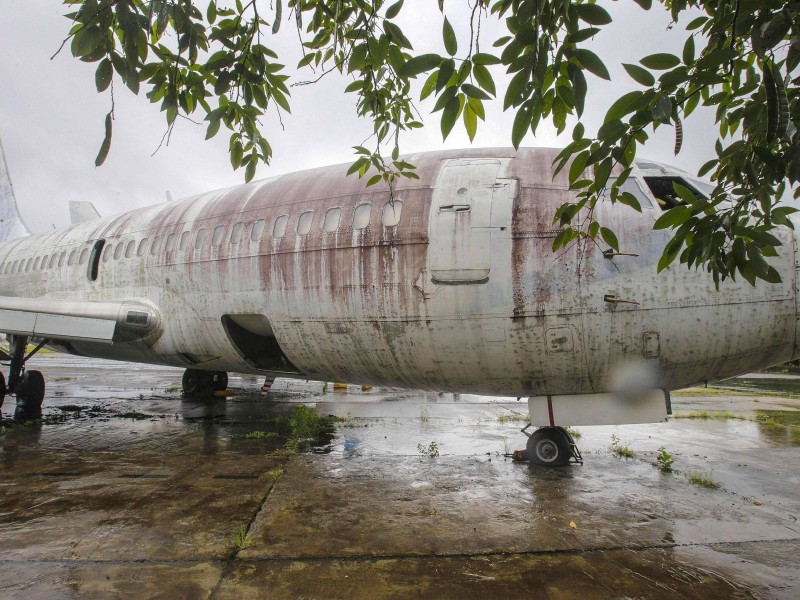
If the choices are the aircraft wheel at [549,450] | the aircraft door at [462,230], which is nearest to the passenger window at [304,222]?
the aircraft door at [462,230]

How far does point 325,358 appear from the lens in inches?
242

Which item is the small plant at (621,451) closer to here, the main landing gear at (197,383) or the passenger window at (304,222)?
the passenger window at (304,222)

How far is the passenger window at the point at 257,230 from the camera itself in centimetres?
674

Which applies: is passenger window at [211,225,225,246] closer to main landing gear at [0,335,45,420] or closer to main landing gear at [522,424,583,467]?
main landing gear at [0,335,45,420]

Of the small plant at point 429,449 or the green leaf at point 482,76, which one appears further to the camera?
the small plant at point 429,449

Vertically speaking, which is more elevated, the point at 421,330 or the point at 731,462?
the point at 421,330

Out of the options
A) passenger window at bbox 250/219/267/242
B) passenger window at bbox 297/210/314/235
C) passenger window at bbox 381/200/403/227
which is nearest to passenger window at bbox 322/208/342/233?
passenger window at bbox 297/210/314/235

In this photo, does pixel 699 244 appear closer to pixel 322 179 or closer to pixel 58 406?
pixel 322 179

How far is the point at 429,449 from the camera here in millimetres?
7109

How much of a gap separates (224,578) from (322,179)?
498 cm

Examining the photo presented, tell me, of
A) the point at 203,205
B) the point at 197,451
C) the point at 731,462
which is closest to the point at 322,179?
the point at 203,205

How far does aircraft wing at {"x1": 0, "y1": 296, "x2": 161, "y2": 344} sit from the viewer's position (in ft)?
24.8

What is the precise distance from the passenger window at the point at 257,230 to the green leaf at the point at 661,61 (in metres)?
5.54

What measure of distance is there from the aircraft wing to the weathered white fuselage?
90cm
